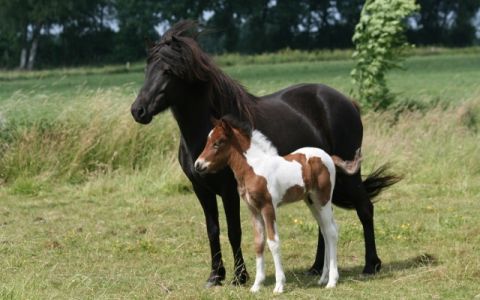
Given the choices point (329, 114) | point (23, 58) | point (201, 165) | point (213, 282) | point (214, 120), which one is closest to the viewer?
point (201, 165)

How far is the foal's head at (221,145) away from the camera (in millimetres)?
5840

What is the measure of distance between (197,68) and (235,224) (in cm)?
122

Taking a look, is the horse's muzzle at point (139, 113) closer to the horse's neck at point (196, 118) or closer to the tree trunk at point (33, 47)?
the horse's neck at point (196, 118)

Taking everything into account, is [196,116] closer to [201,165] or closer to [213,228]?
[201,165]

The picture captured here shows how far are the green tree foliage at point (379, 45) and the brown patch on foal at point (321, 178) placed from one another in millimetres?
9958

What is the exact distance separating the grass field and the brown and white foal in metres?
0.47

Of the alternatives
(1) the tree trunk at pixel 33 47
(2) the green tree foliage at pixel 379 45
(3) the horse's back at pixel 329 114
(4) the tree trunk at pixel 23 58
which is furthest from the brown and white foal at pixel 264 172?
(4) the tree trunk at pixel 23 58

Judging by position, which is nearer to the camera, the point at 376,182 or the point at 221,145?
the point at 221,145

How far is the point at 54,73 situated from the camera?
1895 inches

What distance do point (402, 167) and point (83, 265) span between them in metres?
6.08

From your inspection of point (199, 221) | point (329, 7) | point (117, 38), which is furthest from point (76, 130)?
point (329, 7)

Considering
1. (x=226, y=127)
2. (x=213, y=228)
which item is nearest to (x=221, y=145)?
(x=226, y=127)

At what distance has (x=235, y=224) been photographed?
251 inches

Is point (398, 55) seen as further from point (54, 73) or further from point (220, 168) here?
point (54, 73)
